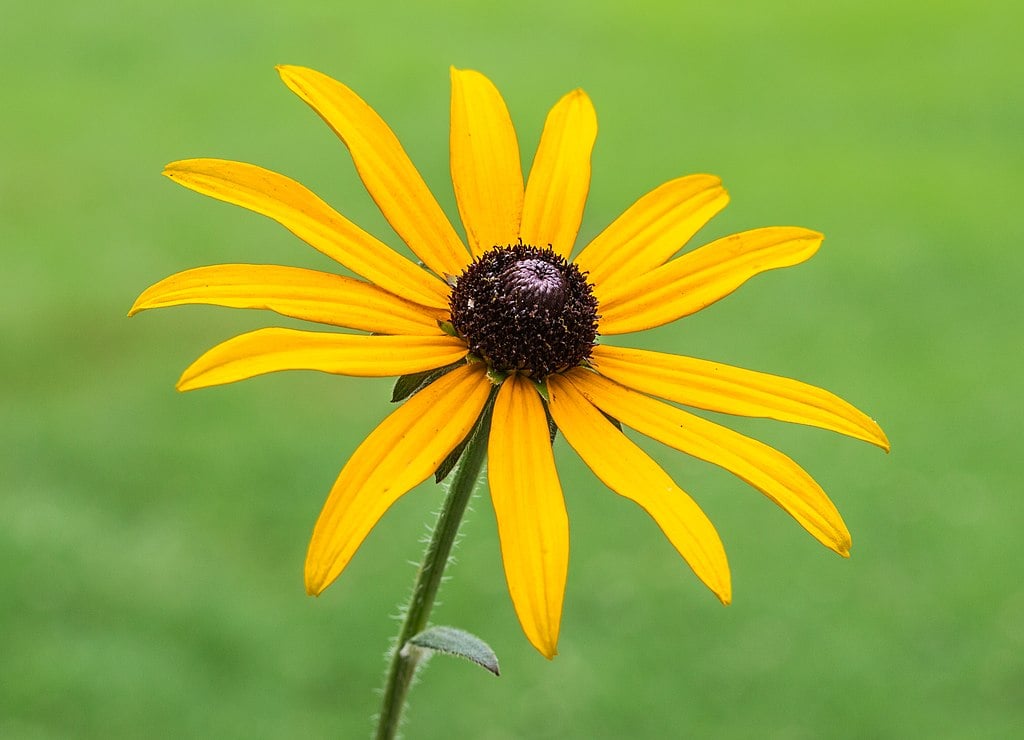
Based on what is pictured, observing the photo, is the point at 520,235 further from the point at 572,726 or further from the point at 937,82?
the point at 937,82

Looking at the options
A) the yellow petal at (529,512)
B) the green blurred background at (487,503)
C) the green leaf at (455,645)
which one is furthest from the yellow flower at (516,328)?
the green blurred background at (487,503)

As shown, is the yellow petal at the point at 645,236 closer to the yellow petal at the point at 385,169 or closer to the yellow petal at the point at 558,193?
the yellow petal at the point at 558,193

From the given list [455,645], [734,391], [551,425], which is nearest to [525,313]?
[551,425]

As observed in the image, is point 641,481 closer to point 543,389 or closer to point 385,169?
point 543,389

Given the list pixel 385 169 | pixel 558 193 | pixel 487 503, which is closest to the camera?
pixel 385 169

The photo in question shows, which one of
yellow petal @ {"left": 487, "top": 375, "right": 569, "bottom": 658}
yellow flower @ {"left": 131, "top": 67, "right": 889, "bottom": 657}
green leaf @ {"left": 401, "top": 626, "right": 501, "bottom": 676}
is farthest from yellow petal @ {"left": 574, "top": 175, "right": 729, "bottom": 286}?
green leaf @ {"left": 401, "top": 626, "right": 501, "bottom": 676}
